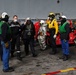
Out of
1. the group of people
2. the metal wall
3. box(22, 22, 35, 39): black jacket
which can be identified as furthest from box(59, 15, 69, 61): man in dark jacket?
the metal wall

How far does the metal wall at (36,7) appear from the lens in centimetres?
1550

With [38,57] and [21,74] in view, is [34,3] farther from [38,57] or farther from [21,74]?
[21,74]

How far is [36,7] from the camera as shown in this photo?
53.1ft

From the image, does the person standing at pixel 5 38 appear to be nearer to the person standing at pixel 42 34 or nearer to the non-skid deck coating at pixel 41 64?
the non-skid deck coating at pixel 41 64

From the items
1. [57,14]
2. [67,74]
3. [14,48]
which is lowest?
[67,74]

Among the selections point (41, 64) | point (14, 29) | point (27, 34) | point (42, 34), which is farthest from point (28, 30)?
point (41, 64)

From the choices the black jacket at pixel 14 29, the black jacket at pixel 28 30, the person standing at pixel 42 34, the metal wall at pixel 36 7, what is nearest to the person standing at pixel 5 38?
the black jacket at pixel 14 29

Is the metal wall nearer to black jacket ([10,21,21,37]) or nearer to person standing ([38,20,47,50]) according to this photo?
person standing ([38,20,47,50])

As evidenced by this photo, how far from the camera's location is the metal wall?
610 inches

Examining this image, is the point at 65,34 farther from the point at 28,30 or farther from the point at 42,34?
the point at 42,34

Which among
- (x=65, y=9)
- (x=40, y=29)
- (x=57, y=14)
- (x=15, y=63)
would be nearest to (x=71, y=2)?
(x=65, y=9)

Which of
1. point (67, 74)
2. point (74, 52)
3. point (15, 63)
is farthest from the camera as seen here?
point (74, 52)

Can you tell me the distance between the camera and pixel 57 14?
15.8 meters

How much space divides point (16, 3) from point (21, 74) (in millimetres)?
6809
